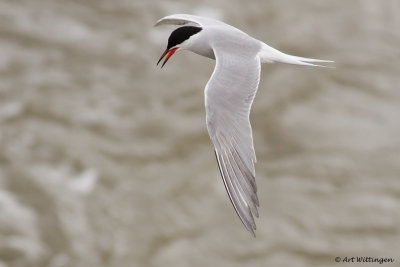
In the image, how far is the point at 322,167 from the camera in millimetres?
10570

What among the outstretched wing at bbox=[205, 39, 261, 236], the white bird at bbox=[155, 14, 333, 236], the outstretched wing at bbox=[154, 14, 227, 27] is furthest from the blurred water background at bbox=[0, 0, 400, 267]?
the outstretched wing at bbox=[205, 39, 261, 236]

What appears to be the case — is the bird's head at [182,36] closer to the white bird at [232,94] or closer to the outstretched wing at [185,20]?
the white bird at [232,94]

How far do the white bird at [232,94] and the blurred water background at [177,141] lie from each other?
13.8 feet

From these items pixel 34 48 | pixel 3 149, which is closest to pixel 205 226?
pixel 3 149

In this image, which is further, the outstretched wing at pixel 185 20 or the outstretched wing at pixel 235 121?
the outstretched wing at pixel 185 20

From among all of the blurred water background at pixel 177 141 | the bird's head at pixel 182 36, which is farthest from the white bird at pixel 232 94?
the blurred water background at pixel 177 141

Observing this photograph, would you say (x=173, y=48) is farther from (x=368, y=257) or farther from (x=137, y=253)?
(x=368, y=257)

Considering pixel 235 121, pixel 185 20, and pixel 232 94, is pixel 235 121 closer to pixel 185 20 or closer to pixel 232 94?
pixel 232 94

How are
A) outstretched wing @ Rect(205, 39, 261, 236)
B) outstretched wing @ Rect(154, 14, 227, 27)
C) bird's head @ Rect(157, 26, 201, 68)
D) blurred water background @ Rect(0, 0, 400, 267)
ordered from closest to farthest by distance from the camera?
outstretched wing @ Rect(205, 39, 261, 236) → bird's head @ Rect(157, 26, 201, 68) → outstretched wing @ Rect(154, 14, 227, 27) → blurred water background @ Rect(0, 0, 400, 267)

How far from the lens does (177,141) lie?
426 inches

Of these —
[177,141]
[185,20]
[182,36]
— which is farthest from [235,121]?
[177,141]

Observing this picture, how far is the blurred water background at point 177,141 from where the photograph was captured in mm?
9664

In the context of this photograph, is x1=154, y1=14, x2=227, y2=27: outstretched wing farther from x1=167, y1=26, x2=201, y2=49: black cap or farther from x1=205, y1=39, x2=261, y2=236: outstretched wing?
x1=205, y1=39, x2=261, y2=236: outstretched wing

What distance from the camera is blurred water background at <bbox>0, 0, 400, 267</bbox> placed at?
966 cm
